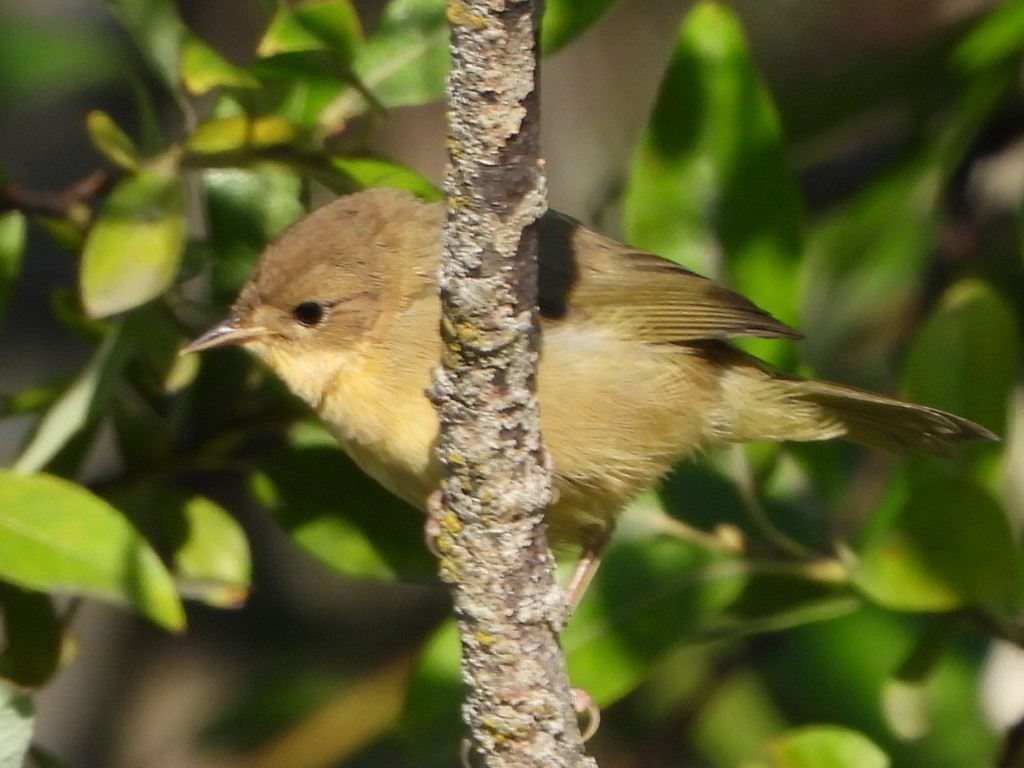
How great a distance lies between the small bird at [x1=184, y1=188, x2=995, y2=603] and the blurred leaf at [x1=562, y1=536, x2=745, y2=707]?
8cm

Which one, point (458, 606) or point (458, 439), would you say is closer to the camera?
A: point (458, 439)

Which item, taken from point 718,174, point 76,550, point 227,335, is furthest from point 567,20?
point 76,550

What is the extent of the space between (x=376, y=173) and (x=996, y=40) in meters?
1.36

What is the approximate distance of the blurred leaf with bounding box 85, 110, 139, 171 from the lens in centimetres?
261

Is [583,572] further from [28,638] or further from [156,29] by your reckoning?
[156,29]

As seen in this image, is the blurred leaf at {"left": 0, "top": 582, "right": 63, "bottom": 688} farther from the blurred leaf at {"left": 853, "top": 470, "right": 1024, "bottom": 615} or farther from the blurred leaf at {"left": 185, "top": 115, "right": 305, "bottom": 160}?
the blurred leaf at {"left": 853, "top": 470, "right": 1024, "bottom": 615}

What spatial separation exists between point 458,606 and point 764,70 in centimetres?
321

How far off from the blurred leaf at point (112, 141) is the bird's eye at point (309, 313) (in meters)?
0.51

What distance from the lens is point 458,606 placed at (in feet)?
7.48

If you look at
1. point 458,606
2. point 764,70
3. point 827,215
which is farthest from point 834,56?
point 458,606

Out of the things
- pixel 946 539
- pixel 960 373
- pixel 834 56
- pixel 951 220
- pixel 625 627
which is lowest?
pixel 625 627

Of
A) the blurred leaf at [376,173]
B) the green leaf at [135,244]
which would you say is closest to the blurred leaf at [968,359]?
the blurred leaf at [376,173]

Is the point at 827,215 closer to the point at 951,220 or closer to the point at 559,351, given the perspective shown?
the point at 951,220

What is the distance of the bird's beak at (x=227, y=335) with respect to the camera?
2.81 m
